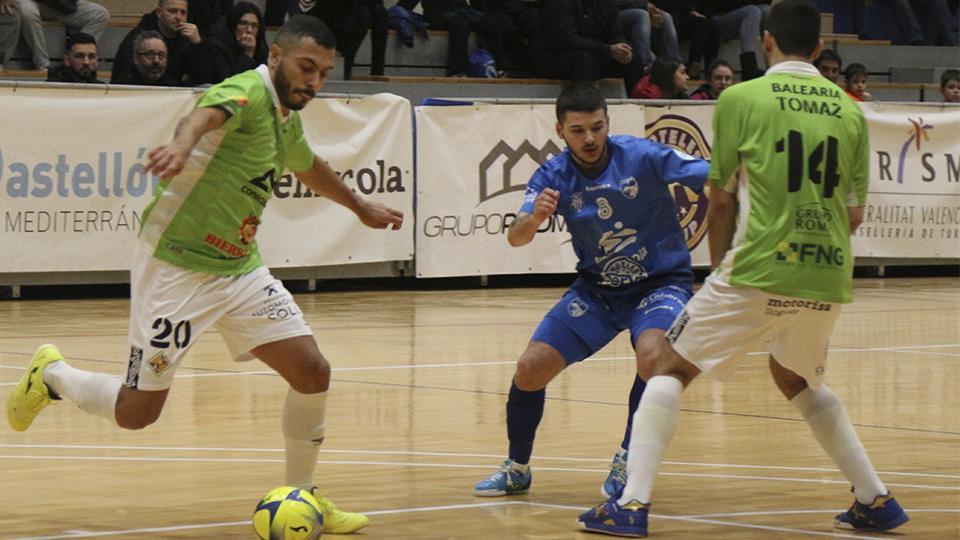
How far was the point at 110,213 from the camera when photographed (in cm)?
1424

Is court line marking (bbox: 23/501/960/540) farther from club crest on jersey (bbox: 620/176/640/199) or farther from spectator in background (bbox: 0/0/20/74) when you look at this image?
spectator in background (bbox: 0/0/20/74)

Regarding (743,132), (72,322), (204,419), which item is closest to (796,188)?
(743,132)

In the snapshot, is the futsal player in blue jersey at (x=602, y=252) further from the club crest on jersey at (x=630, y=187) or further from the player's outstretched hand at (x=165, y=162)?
the player's outstretched hand at (x=165, y=162)

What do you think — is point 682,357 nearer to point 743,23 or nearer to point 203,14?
point 203,14

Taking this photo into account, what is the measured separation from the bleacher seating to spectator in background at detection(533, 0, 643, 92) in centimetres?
22

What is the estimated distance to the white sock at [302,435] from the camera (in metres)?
6.21

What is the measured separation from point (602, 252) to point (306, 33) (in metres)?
1.60

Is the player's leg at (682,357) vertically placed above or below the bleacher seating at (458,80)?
below

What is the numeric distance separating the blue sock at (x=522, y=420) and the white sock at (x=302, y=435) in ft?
3.26

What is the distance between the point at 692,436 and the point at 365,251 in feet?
25.5

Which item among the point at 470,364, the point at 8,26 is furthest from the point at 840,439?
the point at 8,26

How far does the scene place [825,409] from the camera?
20.1 ft

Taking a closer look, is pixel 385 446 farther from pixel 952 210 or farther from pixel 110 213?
pixel 952 210

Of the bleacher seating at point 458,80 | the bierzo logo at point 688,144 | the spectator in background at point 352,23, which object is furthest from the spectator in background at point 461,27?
the bierzo logo at point 688,144
